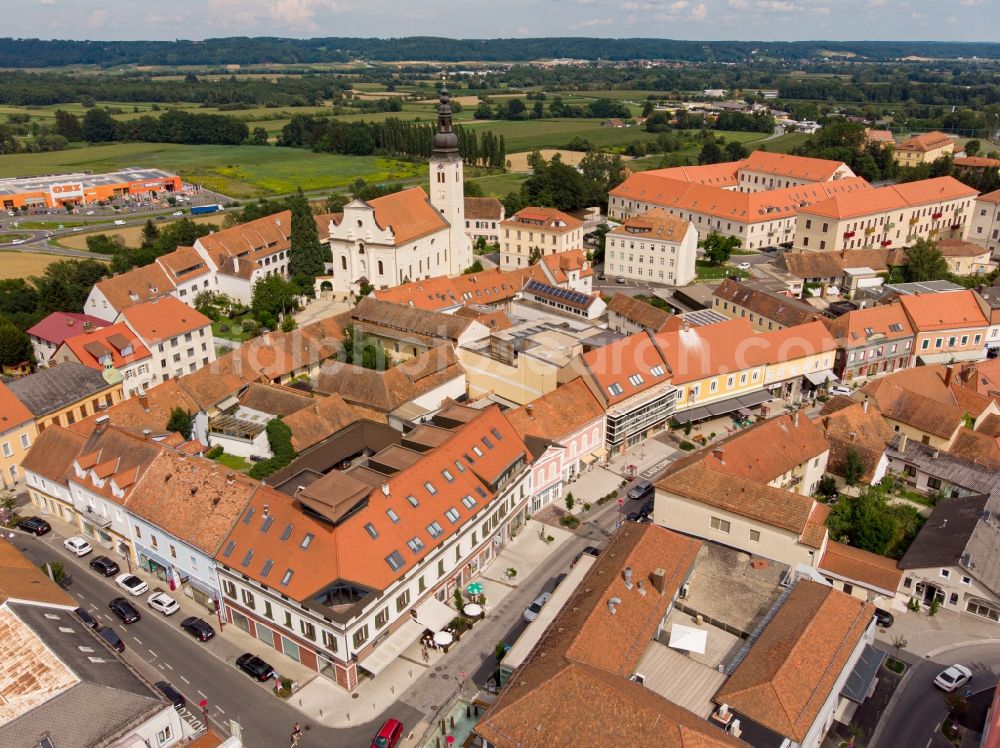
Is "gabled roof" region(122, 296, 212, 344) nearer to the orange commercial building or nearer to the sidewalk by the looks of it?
the sidewalk

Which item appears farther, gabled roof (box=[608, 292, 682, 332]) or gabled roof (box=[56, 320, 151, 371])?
gabled roof (box=[608, 292, 682, 332])

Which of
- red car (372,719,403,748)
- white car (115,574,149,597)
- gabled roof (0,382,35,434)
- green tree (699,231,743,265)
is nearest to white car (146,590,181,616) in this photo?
white car (115,574,149,597)

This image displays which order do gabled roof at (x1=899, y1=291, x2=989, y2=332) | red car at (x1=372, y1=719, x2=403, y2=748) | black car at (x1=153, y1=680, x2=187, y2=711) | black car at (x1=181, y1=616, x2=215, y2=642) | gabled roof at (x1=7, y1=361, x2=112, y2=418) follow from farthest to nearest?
gabled roof at (x1=899, y1=291, x2=989, y2=332), gabled roof at (x1=7, y1=361, x2=112, y2=418), black car at (x1=181, y1=616, x2=215, y2=642), black car at (x1=153, y1=680, x2=187, y2=711), red car at (x1=372, y1=719, x2=403, y2=748)

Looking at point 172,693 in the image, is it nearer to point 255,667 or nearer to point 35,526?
point 255,667

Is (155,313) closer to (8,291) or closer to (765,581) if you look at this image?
Result: (8,291)

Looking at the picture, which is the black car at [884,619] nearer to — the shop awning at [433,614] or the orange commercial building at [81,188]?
the shop awning at [433,614]

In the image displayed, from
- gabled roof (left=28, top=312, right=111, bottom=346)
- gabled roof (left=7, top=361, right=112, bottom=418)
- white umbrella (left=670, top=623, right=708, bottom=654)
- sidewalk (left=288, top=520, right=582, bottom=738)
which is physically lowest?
sidewalk (left=288, top=520, right=582, bottom=738)
